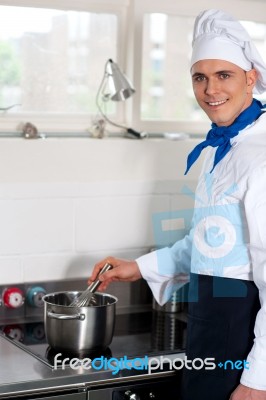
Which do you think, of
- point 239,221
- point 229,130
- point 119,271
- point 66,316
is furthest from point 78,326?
point 229,130

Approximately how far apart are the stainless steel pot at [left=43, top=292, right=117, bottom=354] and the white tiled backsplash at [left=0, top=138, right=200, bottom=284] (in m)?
0.41

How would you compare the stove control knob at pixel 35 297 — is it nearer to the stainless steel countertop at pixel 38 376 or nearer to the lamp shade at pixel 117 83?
the stainless steel countertop at pixel 38 376

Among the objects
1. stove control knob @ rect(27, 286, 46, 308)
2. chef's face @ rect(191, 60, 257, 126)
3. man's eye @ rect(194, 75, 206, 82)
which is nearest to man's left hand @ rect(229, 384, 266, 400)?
chef's face @ rect(191, 60, 257, 126)

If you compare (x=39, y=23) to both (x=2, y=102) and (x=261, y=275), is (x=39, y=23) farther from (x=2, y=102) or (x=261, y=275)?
(x=261, y=275)

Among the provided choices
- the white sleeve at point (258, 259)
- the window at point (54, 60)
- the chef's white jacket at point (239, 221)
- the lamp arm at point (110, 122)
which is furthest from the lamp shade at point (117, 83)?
the white sleeve at point (258, 259)

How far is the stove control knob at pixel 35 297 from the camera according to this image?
8.30ft

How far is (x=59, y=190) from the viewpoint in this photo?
8.50 ft

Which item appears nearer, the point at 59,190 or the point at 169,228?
the point at 59,190

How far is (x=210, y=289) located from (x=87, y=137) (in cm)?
92

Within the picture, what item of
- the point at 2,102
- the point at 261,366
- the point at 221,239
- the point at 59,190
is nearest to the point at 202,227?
the point at 221,239

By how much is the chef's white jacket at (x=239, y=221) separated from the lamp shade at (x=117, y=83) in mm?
623

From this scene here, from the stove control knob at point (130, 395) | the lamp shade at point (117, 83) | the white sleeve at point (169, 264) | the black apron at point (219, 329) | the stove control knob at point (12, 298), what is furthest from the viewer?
the lamp shade at point (117, 83)

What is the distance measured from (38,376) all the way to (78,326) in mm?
198

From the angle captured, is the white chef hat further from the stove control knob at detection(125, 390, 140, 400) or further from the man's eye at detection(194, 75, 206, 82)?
the stove control knob at detection(125, 390, 140, 400)
